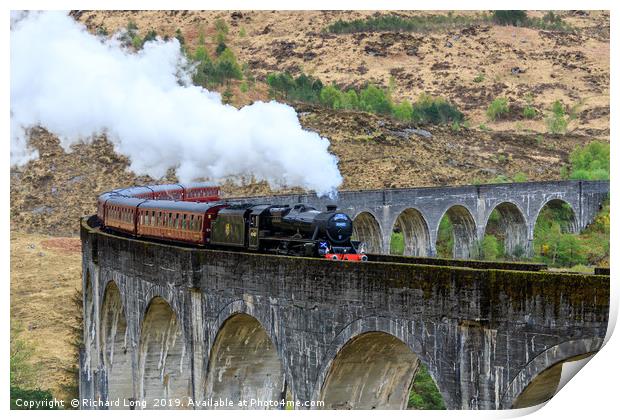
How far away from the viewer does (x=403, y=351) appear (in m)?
25.2

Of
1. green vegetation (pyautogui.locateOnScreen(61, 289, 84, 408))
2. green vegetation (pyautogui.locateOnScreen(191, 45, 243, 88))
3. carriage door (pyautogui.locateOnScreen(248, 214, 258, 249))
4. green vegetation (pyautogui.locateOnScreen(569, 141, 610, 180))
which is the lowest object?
green vegetation (pyautogui.locateOnScreen(61, 289, 84, 408))

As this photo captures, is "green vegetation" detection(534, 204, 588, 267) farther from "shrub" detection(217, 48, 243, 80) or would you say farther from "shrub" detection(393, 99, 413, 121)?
"shrub" detection(217, 48, 243, 80)

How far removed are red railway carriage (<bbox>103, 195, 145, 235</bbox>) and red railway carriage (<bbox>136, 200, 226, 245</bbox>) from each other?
79cm

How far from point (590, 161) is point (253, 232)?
283 feet

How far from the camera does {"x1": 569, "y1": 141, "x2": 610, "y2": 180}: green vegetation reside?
102 metres

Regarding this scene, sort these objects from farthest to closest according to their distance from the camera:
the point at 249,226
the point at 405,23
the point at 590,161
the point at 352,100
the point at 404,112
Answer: the point at 405,23
the point at 352,100
the point at 404,112
the point at 590,161
the point at 249,226

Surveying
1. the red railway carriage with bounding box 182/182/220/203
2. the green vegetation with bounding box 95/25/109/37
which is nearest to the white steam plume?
the red railway carriage with bounding box 182/182/220/203

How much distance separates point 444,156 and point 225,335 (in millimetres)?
86313

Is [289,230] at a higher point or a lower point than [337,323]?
higher

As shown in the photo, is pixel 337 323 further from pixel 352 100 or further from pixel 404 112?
pixel 352 100

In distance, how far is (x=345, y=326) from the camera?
24.2m

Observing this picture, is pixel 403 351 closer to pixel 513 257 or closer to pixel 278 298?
pixel 278 298

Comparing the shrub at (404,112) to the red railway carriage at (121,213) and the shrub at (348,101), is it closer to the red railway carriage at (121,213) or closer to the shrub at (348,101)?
the shrub at (348,101)

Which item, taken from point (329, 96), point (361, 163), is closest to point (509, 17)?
point (329, 96)
